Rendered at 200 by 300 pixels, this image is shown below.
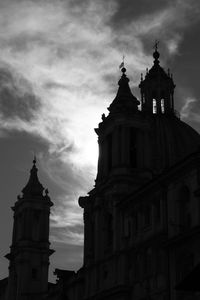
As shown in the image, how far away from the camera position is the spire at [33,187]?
260 ft

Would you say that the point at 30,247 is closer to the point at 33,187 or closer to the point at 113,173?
the point at 33,187

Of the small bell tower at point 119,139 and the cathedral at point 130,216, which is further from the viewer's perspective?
the small bell tower at point 119,139

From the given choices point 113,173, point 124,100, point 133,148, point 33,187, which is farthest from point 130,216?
point 33,187

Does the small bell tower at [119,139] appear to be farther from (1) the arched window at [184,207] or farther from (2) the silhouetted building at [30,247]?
(2) the silhouetted building at [30,247]

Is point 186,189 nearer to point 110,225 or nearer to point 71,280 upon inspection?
point 110,225

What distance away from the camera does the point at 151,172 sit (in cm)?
5931

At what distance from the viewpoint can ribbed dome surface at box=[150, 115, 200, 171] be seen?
225 feet

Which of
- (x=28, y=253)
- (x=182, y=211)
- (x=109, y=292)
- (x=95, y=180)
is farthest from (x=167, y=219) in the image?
(x=28, y=253)

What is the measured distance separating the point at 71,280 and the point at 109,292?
12448mm

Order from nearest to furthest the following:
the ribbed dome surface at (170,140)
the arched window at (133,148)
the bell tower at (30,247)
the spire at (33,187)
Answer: the arched window at (133,148)
the ribbed dome surface at (170,140)
the bell tower at (30,247)
the spire at (33,187)

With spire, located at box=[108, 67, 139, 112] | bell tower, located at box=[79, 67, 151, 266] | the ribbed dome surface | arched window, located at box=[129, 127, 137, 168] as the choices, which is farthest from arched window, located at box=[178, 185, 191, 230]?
the ribbed dome surface

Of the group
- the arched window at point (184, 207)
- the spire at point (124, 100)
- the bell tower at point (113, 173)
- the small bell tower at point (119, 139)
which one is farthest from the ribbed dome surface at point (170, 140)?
the arched window at point (184, 207)

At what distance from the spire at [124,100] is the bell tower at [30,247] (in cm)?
2150

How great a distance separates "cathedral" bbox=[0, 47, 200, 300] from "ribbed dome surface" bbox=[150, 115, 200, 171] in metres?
0.10
